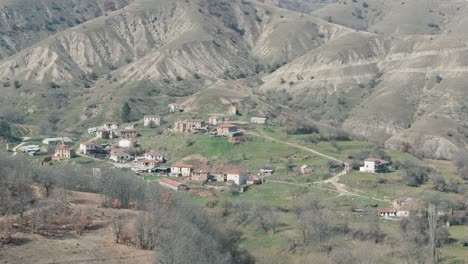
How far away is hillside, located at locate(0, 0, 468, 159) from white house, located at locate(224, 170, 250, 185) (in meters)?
31.9

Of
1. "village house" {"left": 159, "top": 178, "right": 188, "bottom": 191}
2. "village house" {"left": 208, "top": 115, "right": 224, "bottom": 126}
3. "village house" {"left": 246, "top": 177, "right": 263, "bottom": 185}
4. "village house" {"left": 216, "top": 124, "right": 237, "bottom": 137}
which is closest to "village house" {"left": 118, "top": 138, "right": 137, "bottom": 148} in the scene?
"village house" {"left": 208, "top": 115, "right": 224, "bottom": 126}

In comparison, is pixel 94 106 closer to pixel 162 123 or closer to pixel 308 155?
pixel 162 123

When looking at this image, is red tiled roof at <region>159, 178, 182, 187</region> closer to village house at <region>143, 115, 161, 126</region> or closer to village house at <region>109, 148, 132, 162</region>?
village house at <region>109, 148, 132, 162</region>

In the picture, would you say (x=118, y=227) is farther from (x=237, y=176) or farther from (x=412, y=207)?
(x=237, y=176)

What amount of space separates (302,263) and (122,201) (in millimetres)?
16192

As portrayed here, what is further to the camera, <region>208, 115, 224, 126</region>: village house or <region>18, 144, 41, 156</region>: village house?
<region>208, 115, 224, 126</region>: village house

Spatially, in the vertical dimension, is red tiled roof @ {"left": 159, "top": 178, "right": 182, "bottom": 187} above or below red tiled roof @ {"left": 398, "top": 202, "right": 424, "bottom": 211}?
above

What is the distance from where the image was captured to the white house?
3393 inches

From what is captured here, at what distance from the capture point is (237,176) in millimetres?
86250

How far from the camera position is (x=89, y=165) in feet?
309

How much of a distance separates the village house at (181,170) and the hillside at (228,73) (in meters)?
29.1

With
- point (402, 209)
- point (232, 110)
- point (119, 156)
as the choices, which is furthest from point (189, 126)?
point (402, 209)

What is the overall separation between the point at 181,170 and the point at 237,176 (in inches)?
360

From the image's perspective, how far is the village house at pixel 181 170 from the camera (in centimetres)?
9112
